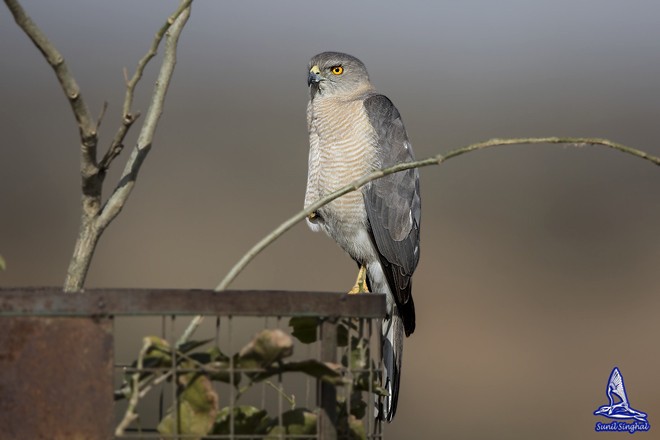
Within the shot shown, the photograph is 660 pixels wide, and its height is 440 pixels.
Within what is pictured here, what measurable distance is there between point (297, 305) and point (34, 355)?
41 cm

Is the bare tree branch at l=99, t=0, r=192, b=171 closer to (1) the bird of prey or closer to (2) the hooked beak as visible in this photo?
(1) the bird of prey

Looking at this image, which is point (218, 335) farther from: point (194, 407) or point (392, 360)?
point (392, 360)

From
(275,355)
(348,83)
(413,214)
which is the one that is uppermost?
(348,83)

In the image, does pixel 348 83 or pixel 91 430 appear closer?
pixel 91 430

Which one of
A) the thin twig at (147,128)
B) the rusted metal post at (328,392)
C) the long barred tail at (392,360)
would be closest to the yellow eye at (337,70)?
the long barred tail at (392,360)

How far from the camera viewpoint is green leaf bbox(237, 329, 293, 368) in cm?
145

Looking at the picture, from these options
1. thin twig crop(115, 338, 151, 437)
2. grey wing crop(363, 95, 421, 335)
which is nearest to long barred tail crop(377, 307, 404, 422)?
grey wing crop(363, 95, 421, 335)

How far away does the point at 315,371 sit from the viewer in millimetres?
1506

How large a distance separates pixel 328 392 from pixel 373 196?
2.40 metres

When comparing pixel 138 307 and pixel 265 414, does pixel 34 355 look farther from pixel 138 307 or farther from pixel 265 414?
pixel 265 414

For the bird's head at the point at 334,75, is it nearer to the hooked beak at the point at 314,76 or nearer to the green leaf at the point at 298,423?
the hooked beak at the point at 314,76

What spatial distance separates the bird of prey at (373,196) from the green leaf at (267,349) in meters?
2.29

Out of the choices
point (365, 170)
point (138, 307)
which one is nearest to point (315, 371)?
point (138, 307)

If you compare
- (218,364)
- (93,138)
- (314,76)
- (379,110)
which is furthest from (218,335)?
(314,76)
